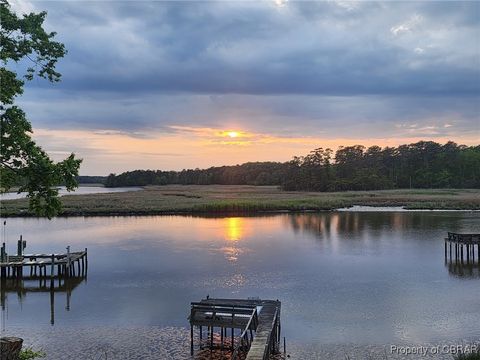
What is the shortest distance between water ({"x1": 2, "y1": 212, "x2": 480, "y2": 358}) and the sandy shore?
0.54m

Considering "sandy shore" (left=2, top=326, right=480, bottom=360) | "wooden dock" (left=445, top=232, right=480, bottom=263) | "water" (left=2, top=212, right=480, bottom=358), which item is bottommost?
"sandy shore" (left=2, top=326, right=480, bottom=360)

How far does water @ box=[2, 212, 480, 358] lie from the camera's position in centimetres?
2038

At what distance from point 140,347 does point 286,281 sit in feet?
39.8

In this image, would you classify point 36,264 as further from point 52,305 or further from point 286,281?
point 286,281

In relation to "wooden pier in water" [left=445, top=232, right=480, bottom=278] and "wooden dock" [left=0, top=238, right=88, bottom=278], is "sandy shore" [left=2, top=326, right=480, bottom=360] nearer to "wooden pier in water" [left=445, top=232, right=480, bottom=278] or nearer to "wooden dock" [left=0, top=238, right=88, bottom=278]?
"wooden dock" [left=0, top=238, right=88, bottom=278]

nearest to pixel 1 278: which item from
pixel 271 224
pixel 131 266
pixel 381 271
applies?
pixel 131 266

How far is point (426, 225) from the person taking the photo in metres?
57.1

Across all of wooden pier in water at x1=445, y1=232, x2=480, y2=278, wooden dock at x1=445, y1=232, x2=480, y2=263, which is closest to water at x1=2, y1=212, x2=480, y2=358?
wooden pier in water at x1=445, y1=232, x2=480, y2=278

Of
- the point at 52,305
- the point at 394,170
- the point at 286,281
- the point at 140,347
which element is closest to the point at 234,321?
the point at 140,347

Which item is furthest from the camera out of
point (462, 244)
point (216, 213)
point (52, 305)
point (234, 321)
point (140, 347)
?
point (216, 213)

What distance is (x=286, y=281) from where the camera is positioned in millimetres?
28312

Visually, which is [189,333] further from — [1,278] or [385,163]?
[385,163]

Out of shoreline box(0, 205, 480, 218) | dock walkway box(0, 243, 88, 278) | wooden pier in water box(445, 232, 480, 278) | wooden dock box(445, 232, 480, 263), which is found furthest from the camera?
shoreline box(0, 205, 480, 218)

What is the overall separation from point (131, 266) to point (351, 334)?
19.5 metres
